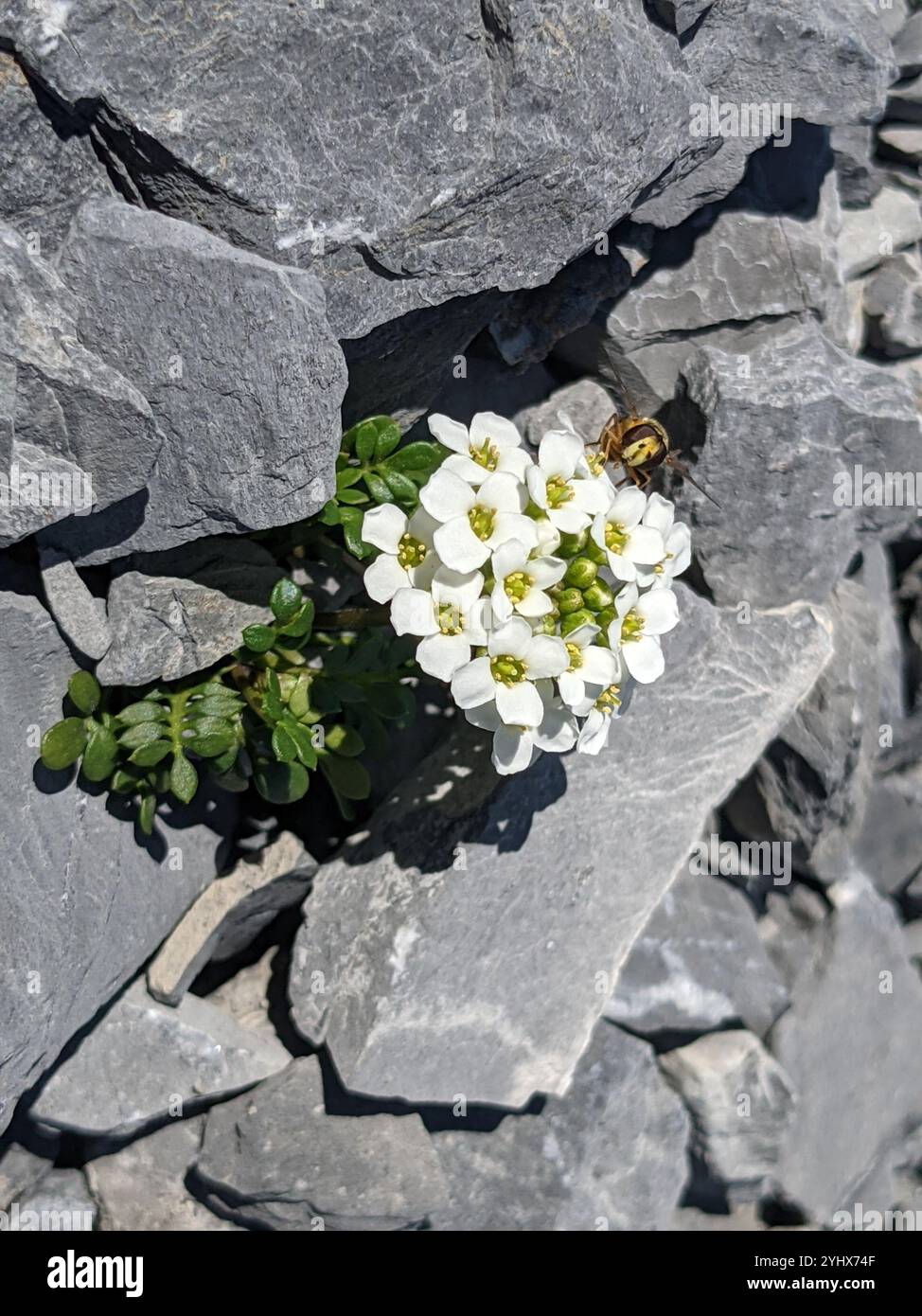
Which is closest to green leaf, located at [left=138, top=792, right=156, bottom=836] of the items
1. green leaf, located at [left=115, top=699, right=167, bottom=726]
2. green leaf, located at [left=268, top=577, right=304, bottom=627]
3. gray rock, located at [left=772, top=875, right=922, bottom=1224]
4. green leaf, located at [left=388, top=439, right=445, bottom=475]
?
green leaf, located at [left=115, top=699, right=167, bottom=726]

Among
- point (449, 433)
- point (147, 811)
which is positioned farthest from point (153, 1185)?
point (449, 433)

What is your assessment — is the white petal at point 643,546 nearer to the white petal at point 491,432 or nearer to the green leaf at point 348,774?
the white petal at point 491,432

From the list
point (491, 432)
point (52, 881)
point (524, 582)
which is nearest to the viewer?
point (524, 582)

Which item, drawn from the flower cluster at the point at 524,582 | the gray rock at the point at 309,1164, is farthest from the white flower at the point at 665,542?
the gray rock at the point at 309,1164

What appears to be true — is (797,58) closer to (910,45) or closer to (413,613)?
(910,45)

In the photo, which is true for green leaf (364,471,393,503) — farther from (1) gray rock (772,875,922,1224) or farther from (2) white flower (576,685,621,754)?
(1) gray rock (772,875,922,1224)

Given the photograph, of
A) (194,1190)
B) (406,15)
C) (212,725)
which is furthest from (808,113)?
(194,1190)

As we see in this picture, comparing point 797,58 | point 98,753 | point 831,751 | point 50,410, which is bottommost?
point 831,751

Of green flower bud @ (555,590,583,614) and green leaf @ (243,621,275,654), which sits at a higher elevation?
green flower bud @ (555,590,583,614)
